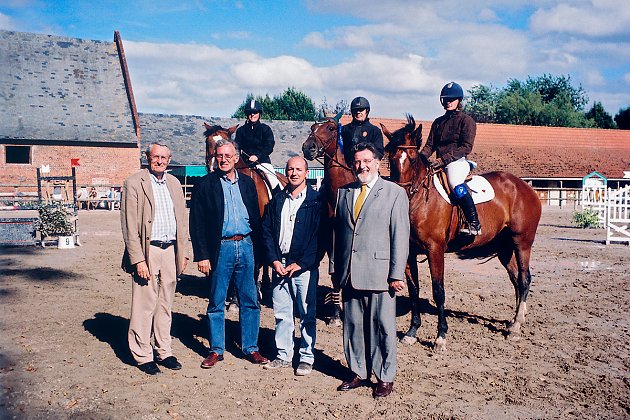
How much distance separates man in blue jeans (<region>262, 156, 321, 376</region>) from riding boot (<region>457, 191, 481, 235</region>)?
2.25 metres

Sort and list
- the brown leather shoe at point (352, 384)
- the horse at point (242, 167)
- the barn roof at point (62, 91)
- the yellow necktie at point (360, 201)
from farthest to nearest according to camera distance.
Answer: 1. the barn roof at point (62, 91)
2. the horse at point (242, 167)
3. the brown leather shoe at point (352, 384)
4. the yellow necktie at point (360, 201)

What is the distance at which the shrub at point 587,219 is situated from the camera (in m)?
21.5

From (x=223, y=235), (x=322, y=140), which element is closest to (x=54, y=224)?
(x=322, y=140)

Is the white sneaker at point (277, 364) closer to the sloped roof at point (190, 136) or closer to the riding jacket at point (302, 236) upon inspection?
the riding jacket at point (302, 236)

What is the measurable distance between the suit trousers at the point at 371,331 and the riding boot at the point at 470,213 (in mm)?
2250

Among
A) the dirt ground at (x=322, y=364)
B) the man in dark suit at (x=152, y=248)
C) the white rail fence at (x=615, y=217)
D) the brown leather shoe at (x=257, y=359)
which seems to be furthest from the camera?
the white rail fence at (x=615, y=217)

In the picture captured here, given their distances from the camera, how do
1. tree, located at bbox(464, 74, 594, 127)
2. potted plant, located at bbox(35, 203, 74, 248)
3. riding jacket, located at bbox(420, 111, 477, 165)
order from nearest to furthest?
1. riding jacket, located at bbox(420, 111, 477, 165)
2. potted plant, located at bbox(35, 203, 74, 248)
3. tree, located at bbox(464, 74, 594, 127)

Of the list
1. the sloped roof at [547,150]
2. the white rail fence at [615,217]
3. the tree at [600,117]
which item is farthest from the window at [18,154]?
the tree at [600,117]

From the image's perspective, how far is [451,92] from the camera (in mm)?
6906

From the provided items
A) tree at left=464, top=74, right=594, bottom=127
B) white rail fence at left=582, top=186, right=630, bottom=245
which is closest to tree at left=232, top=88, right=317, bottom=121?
tree at left=464, top=74, right=594, bottom=127

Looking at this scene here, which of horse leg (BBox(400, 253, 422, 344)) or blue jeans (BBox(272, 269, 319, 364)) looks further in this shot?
horse leg (BBox(400, 253, 422, 344))

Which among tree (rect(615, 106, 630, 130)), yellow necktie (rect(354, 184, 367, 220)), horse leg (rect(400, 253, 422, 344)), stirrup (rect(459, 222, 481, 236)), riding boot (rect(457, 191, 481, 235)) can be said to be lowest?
horse leg (rect(400, 253, 422, 344))

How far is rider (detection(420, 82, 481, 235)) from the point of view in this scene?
22.5ft

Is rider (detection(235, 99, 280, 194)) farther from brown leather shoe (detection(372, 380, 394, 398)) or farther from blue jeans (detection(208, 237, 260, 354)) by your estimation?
brown leather shoe (detection(372, 380, 394, 398))
